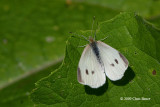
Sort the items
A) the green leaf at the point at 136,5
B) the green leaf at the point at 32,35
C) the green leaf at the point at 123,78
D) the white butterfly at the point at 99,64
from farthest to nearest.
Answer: the green leaf at the point at 136,5 < the green leaf at the point at 32,35 < the white butterfly at the point at 99,64 < the green leaf at the point at 123,78

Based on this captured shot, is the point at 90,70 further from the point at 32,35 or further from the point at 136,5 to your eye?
the point at 136,5

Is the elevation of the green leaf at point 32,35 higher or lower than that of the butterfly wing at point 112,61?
higher

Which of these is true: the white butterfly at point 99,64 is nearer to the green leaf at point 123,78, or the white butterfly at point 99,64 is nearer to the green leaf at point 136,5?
the green leaf at point 123,78

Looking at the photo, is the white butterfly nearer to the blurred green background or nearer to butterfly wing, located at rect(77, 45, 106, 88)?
butterfly wing, located at rect(77, 45, 106, 88)

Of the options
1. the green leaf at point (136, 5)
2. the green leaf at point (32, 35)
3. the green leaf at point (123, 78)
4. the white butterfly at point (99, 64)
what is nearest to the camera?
the green leaf at point (123, 78)

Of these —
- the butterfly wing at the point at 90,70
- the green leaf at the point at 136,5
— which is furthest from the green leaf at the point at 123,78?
the green leaf at the point at 136,5

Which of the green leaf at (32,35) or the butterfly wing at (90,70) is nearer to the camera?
the butterfly wing at (90,70)
